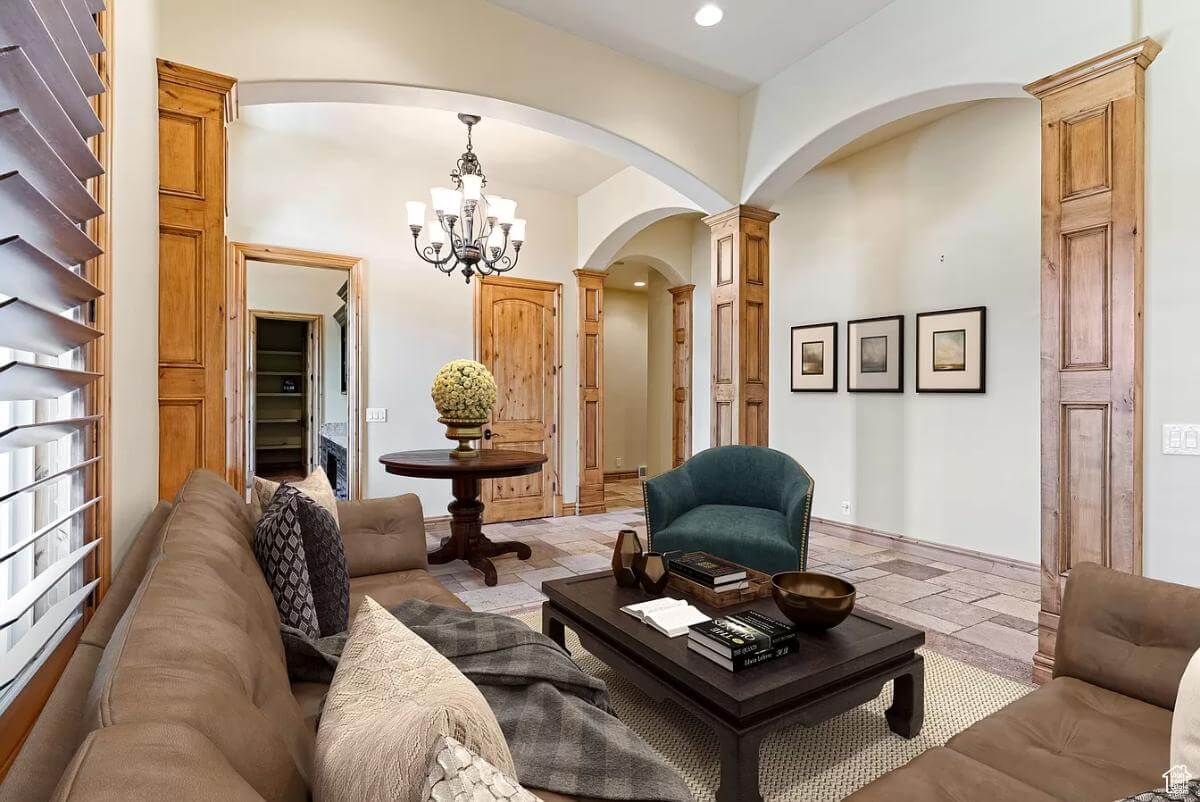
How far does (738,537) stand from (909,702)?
1.11m

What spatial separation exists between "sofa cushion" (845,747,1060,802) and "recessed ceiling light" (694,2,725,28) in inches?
132

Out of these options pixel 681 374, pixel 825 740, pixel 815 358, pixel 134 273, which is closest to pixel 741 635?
pixel 825 740

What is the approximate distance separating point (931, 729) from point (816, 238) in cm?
409

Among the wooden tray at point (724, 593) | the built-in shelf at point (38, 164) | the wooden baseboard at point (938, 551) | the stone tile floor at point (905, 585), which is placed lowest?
the stone tile floor at point (905, 585)

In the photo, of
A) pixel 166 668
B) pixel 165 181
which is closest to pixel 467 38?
pixel 165 181

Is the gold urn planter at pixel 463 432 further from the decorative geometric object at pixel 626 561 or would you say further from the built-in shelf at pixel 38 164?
the built-in shelf at pixel 38 164

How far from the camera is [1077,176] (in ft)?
7.82

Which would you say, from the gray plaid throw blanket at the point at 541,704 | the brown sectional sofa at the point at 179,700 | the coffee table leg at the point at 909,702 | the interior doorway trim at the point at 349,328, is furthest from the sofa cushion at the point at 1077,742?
the interior doorway trim at the point at 349,328

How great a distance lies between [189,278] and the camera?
2.39 metres

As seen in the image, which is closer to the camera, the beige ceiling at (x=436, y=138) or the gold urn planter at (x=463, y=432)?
the gold urn planter at (x=463, y=432)

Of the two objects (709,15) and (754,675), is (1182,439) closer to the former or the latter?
(754,675)

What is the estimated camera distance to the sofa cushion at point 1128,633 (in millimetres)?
1382

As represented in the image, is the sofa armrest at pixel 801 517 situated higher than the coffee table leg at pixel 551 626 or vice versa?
the sofa armrest at pixel 801 517

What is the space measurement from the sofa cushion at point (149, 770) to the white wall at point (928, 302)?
4461 mm
